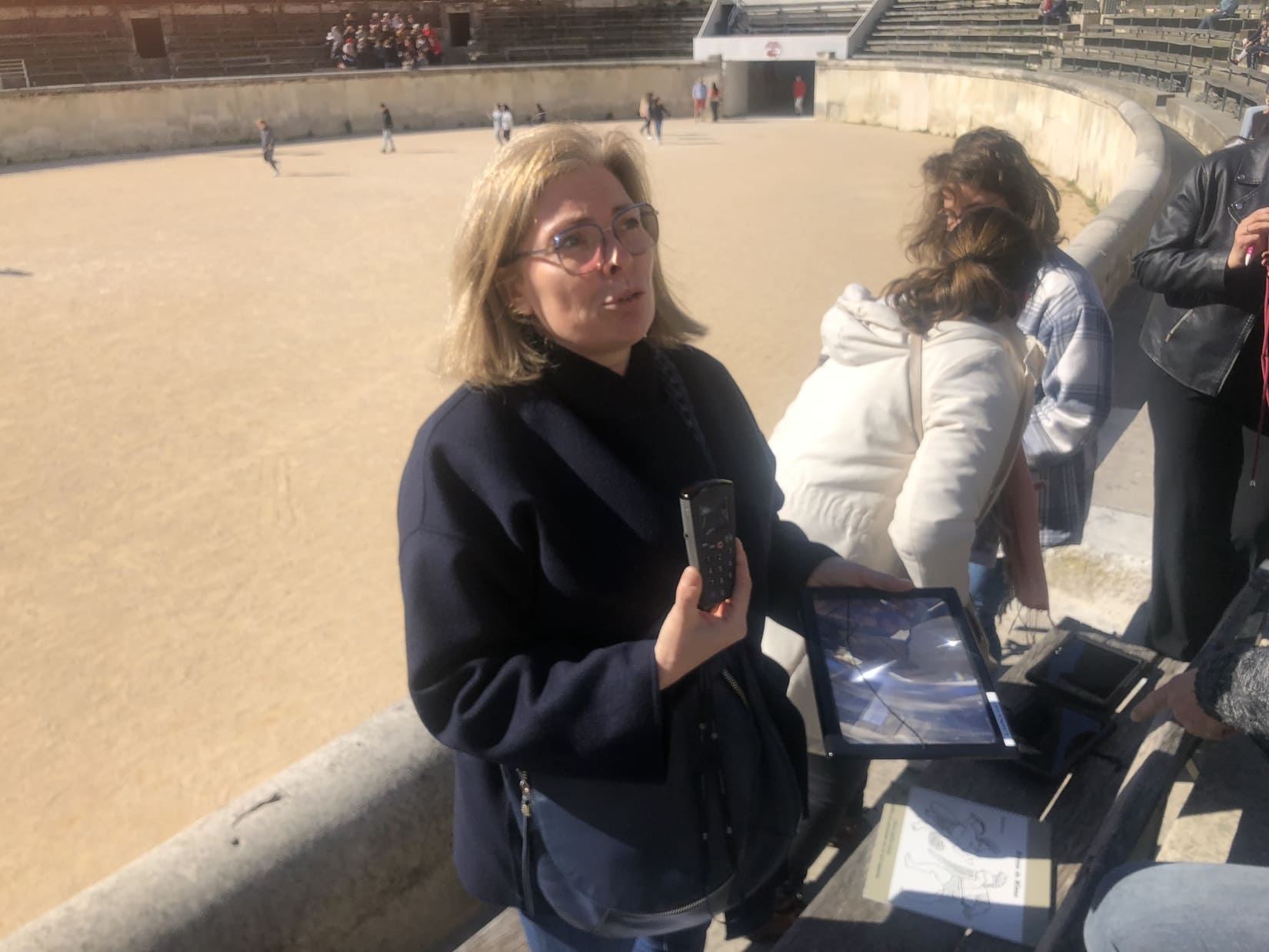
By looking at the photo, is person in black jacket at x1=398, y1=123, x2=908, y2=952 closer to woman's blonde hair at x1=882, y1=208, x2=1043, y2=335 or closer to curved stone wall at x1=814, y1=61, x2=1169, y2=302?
woman's blonde hair at x1=882, y1=208, x2=1043, y2=335

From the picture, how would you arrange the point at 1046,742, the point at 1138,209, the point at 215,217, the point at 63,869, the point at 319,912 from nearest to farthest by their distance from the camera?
1. the point at 319,912
2. the point at 1046,742
3. the point at 63,869
4. the point at 1138,209
5. the point at 215,217

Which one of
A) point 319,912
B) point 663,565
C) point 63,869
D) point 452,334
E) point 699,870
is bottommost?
point 63,869

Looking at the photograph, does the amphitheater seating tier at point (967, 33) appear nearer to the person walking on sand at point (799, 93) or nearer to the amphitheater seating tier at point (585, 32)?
the person walking on sand at point (799, 93)

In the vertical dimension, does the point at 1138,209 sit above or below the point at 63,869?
above

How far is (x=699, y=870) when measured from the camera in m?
1.42

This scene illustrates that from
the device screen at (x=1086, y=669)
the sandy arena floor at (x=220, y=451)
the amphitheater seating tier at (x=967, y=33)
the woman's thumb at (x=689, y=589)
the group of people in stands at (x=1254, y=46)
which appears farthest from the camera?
the amphitheater seating tier at (x=967, y=33)

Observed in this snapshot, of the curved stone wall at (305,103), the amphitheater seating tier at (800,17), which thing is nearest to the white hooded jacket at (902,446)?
the curved stone wall at (305,103)

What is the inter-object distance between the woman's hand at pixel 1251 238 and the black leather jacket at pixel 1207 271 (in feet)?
0.25

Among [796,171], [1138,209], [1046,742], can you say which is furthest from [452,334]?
[796,171]

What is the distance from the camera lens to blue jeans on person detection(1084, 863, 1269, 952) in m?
Result: 1.44

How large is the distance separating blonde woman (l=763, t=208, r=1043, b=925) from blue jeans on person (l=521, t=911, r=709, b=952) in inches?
20.9

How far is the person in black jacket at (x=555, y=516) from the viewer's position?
1303 mm

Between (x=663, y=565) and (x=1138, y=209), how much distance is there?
681 centimetres

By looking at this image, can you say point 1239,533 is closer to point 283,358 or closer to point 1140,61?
point 283,358
